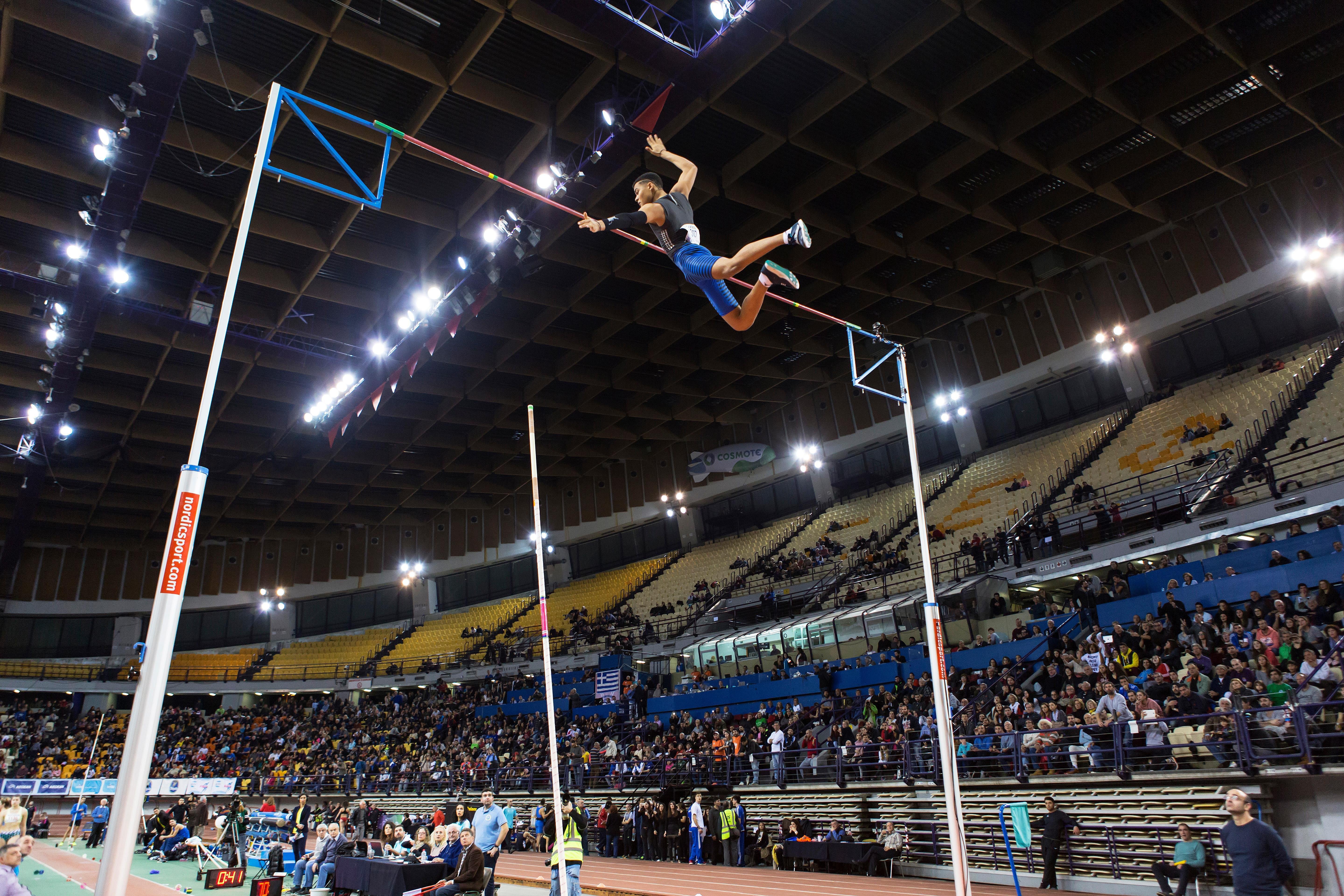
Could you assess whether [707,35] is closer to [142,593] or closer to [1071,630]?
[1071,630]

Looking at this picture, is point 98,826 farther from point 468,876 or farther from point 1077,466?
point 1077,466

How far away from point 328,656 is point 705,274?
37.7m

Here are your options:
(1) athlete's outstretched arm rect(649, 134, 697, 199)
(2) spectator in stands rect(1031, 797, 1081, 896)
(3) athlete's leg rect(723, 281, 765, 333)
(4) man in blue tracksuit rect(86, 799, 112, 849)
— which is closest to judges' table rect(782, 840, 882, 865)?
(2) spectator in stands rect(1031, 797, 1081, 896)

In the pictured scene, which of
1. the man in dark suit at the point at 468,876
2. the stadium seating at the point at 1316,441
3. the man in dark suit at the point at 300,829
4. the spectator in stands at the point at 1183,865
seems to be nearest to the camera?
the man in dark suit at the point at 468,876

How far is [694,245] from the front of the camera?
629 cm

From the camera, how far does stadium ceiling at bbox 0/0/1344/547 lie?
41.8 ft

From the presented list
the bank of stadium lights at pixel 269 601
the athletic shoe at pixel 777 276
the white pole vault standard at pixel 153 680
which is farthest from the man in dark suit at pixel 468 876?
the bank of stadium lights at pixel 269 601

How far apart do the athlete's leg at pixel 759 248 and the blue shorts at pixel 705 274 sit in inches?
4.3

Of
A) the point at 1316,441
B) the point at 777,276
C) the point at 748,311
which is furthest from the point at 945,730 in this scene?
the point at 1316,441

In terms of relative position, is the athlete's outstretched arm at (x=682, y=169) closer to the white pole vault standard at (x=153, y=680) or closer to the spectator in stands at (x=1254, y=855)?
the white pole vault standard at (x=153, y=680)

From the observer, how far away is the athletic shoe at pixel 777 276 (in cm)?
587

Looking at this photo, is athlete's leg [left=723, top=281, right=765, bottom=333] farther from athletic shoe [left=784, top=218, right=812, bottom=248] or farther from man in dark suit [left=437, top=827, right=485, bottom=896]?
man in dark suit [left=437, top=827, right=485, bottom=896]

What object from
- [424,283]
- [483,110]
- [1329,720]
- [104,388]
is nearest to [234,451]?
[104,388]

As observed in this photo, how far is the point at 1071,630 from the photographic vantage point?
16531 mm
